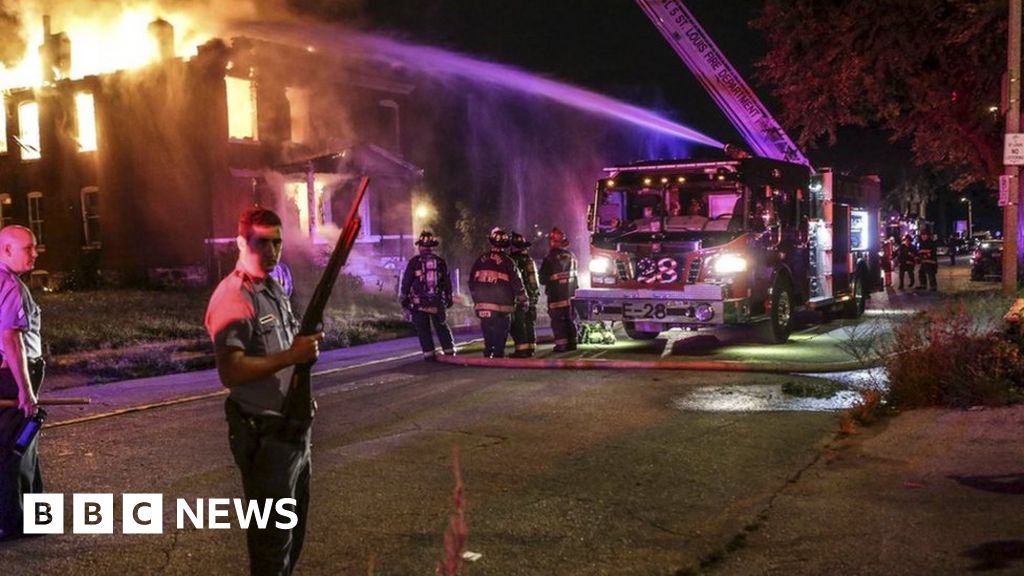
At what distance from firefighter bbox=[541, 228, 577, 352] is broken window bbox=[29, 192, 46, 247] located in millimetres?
20788

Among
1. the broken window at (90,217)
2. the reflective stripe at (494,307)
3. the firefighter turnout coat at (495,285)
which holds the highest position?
the broken window at (90,217)

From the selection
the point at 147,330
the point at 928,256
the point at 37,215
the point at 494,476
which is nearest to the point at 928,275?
the point at 928,256

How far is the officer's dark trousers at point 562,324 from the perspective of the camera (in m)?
12.5

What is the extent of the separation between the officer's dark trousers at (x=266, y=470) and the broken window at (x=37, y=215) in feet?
89.7

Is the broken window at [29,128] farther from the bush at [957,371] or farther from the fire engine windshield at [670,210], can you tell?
the bush at [957,371]

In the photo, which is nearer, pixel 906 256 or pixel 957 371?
pixel 957 371

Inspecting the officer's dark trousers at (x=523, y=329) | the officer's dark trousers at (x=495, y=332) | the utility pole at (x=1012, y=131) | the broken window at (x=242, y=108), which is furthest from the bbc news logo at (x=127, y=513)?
the broken window at (x=242, y=108)

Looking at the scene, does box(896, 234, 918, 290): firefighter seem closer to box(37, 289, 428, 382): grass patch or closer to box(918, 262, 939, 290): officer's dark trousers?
box(918, 262, 939, 290): officer's dark trousers

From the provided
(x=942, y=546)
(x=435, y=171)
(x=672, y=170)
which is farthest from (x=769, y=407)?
(x=435, y=171)

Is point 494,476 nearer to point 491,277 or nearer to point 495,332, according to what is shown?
point 491,277

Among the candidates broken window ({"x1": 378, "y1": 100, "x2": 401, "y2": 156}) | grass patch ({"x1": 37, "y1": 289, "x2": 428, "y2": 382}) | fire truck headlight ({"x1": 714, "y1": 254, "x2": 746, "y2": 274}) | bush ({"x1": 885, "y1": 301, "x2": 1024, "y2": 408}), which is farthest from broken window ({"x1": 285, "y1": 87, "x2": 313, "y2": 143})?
bush ({"x1": 885, "y1": 301, "x2": 1024, "y2": 408})

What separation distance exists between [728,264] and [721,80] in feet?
21.6

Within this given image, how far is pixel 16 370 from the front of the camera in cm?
480

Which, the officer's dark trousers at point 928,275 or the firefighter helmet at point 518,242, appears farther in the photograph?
the officer's dark trousers at point 928,275
